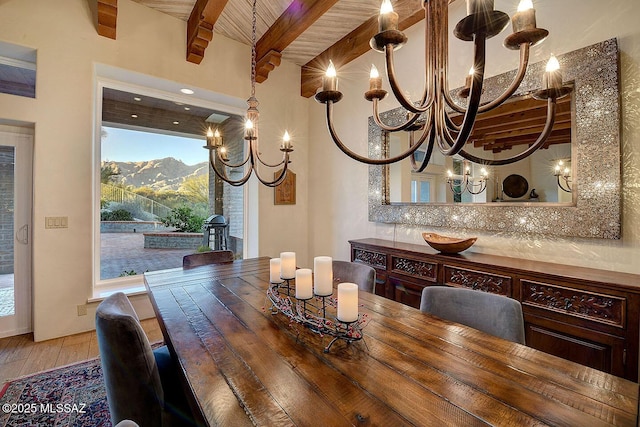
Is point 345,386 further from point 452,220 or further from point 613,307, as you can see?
point 452,220

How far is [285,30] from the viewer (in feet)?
10.0

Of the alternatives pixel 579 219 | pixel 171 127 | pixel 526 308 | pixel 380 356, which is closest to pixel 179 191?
pixel 171 127

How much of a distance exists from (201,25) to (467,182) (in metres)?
3.09

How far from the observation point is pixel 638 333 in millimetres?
1441

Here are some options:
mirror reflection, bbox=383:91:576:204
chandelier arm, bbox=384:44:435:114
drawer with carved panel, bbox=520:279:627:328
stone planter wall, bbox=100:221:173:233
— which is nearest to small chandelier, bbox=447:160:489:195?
mirror reflection, bbox=383:91:576:204

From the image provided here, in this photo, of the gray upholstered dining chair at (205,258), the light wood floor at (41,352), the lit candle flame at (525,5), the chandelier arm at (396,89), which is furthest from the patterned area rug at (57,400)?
the lit candle flame at (525,5)

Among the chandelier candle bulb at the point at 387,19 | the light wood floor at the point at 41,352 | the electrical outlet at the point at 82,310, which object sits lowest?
the light wood floor at the point at 41,352

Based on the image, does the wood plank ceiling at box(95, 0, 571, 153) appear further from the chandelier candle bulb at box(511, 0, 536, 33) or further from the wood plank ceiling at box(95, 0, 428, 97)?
the chandelier candle bulb at box(511, 0, 536, 33)

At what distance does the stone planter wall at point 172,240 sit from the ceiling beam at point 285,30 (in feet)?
7.56

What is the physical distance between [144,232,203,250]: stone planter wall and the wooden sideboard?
2.96 metres

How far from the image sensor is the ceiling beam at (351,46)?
266cm

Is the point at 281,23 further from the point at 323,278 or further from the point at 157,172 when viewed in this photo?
the point at 323,278

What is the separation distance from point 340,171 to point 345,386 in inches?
127

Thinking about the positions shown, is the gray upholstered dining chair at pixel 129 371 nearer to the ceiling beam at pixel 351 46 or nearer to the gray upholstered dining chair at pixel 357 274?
the gray upholstered dining chair at pixel 357 274
